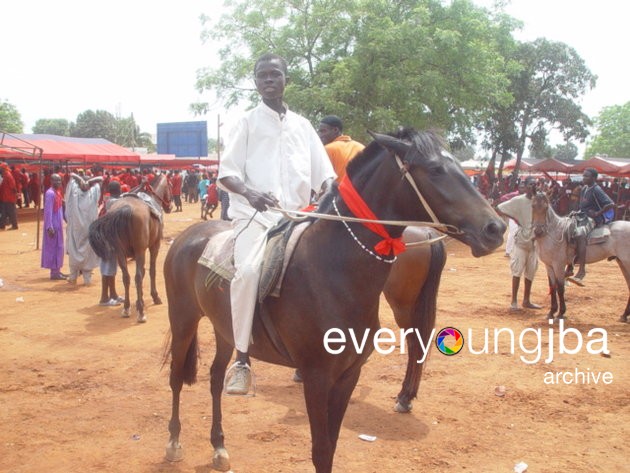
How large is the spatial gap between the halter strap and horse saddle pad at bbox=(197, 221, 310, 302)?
0.37 metres

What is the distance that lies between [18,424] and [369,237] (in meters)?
3.73

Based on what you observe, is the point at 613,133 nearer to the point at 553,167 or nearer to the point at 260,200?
the point at 553,167

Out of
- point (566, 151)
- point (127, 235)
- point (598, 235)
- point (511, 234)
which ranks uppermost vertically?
point (566, 151)

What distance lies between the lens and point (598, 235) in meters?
8.52

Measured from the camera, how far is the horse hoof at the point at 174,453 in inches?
157

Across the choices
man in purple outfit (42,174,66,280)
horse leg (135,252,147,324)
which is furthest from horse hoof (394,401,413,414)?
man in purple outfit (42,174,66,280)

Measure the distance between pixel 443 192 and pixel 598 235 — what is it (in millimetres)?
7235

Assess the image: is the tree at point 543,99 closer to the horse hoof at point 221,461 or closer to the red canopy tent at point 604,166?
the red canopy tent at point 604,166

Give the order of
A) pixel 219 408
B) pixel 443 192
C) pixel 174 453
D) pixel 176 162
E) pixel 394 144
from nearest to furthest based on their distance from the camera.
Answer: pixel 443 192, pixel 394 144, pixel 174 453, pixel 219 408, pixel 176 162

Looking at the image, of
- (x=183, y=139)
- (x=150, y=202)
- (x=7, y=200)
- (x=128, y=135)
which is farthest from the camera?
(x=128, y=135)

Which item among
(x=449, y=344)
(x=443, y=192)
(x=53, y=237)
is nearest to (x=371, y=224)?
(x=443, y=192)

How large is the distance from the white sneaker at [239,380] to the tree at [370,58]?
12861mm

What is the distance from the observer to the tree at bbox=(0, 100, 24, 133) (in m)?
59.9

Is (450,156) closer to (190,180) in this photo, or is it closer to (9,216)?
(9,216)
